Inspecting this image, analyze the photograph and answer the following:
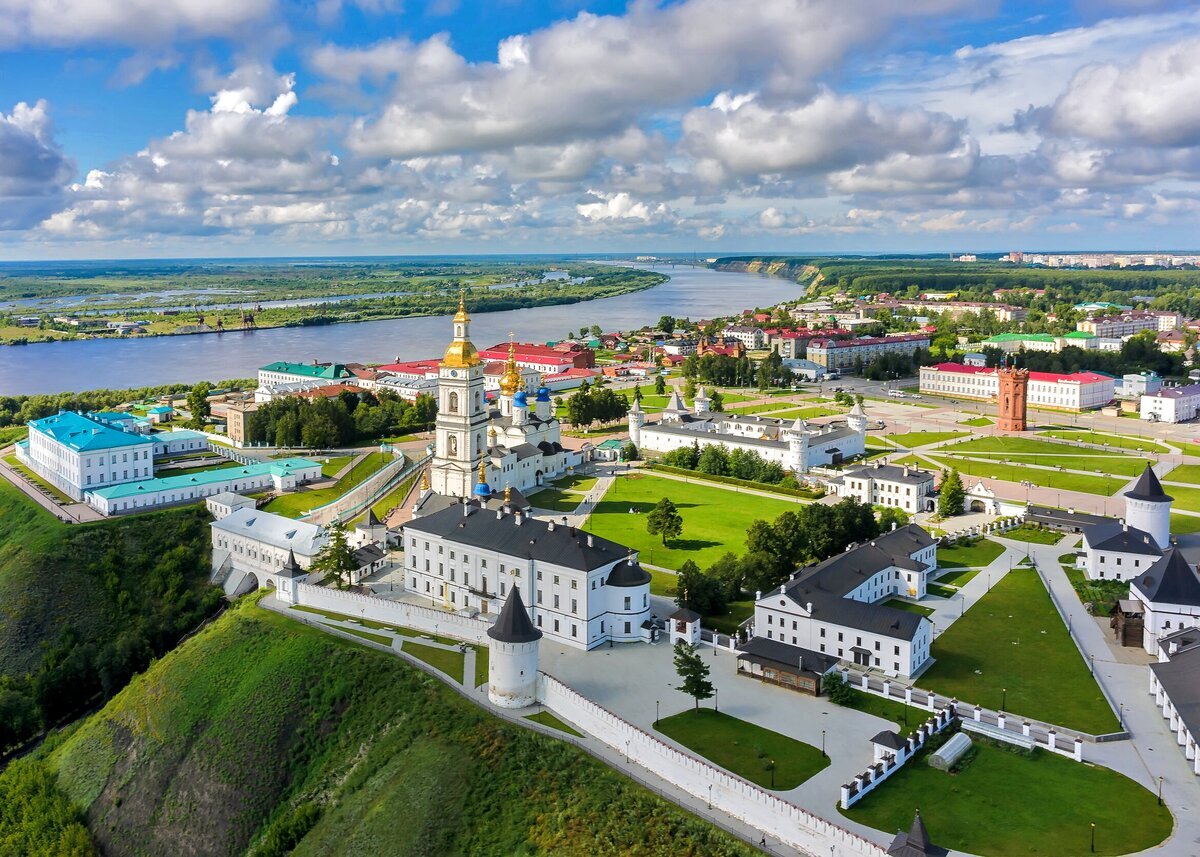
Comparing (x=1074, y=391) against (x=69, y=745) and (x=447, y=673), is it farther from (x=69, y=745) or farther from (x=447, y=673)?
(x=69, y=745)

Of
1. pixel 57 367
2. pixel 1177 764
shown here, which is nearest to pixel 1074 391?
pixel 1177 764

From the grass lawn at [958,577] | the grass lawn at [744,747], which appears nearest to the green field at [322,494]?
the grass lawn at [744,747]

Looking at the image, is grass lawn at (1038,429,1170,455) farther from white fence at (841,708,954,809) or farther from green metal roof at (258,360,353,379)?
green metal roof at (258,360,353,379)

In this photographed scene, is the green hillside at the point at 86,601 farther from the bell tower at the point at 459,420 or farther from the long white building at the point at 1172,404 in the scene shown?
the long white building at the point at 1172,404

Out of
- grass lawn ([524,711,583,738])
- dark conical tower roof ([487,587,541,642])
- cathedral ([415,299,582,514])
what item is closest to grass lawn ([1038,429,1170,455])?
cathedral ([415,299,582,514])

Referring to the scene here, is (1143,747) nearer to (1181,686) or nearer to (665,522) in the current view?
(1181,686)

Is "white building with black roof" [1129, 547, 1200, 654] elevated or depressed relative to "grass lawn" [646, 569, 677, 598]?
elevated
